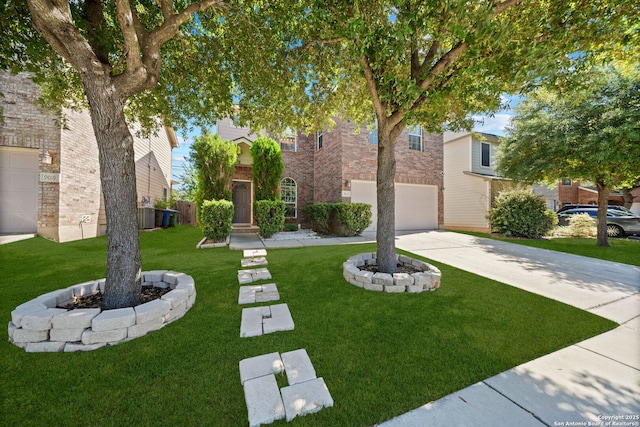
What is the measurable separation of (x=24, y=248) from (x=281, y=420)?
826 cm

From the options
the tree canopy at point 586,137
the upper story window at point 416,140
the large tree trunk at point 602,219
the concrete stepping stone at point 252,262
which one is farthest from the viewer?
the upper story window at point 416,140

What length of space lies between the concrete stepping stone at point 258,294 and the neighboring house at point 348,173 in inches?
281

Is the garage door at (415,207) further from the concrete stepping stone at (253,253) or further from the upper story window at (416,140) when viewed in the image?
the concrete stepping stone at (253,253)

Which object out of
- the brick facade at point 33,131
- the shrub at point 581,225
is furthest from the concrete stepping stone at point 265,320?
the shrub at point 581,225

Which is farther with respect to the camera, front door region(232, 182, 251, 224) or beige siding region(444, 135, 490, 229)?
beige siding region(444, 135, 490, 229)

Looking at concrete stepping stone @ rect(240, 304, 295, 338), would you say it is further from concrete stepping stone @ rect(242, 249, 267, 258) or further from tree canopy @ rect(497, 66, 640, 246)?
tree canopy @ rect(497, 66, 640, 246)

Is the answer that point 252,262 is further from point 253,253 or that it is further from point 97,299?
point 97,299

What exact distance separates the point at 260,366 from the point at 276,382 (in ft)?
0.78

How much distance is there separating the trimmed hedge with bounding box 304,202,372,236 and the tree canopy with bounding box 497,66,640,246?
585 cm

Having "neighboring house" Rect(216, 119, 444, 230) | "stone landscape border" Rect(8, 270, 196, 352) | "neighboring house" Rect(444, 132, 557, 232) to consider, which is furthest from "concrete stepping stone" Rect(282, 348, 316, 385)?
"neighboring house" Rect(444, 132, 557, 232)

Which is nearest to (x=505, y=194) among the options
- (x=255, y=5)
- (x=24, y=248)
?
(x=255, y=5)

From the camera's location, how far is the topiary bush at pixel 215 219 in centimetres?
716

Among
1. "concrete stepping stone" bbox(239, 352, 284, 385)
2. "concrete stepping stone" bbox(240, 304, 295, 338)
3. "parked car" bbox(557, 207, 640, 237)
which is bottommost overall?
"concrete stepping stone" bbox(239, 352, 284, 385)

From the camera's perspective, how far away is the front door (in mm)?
11891
